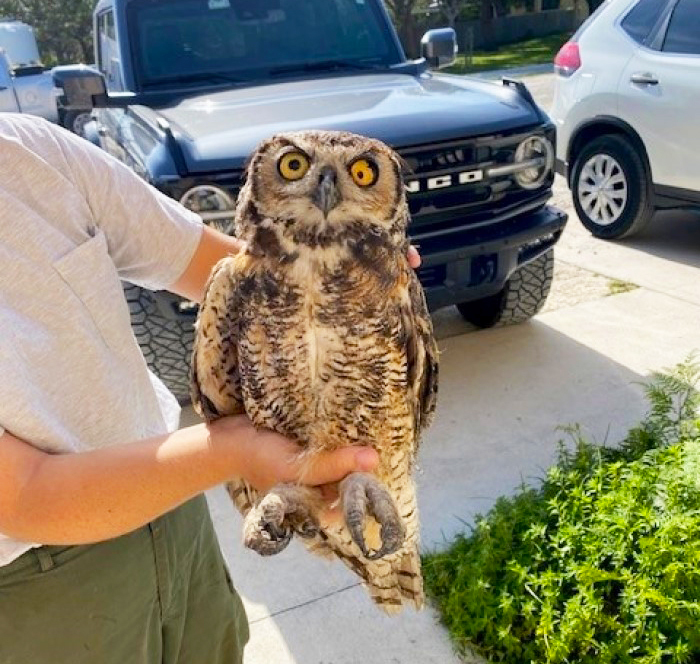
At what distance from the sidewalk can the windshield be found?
1.99 metres

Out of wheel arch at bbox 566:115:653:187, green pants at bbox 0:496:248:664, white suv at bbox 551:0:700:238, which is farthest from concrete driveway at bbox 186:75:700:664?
green pants at bbox 0:496:248:664

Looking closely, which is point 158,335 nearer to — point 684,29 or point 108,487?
point 108,487

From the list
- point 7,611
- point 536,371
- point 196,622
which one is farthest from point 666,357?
point 7,611

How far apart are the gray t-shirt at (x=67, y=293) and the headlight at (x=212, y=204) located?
5.96ft

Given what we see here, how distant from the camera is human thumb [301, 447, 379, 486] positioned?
1.65 m

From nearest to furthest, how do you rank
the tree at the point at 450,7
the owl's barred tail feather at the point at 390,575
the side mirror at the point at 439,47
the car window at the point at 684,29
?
the owl's barred tail feather at the point at 390,575 → the side mirror at the point at 439,47 → the car window at the point at 684,29 → the tree at the point at 450,7

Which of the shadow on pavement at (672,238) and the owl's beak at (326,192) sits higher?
the owl's beak at (326,192)

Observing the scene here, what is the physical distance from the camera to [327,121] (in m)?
3.78

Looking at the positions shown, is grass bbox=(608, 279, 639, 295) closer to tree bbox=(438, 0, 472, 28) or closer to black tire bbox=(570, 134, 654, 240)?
black tire bbox=(570, 134, 654, 240)

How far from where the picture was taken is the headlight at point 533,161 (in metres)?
4.27

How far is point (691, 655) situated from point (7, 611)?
1.97 meters

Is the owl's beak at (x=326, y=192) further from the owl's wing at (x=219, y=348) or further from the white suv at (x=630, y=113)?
the white suv at (x=630, y=113)

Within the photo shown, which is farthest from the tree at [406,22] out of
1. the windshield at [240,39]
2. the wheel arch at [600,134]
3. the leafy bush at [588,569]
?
the leafy bush at [588,569]

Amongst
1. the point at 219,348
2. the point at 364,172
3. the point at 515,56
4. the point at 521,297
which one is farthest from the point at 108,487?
the point at 515,56
